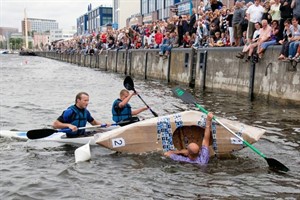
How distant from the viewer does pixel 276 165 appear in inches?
302

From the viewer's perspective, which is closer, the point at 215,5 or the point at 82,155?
the point at 82,155

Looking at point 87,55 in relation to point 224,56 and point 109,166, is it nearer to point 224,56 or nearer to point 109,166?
point 224,56

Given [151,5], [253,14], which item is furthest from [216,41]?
[151,5]

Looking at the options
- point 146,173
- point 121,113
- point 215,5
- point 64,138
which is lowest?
point 146,173

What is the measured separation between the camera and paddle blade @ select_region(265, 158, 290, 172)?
7594 millimetres

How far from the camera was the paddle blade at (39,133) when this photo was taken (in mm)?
9125

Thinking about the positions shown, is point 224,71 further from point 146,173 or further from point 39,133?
point 146,173

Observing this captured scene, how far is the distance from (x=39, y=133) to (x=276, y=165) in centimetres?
454

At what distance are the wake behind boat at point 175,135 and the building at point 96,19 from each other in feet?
300

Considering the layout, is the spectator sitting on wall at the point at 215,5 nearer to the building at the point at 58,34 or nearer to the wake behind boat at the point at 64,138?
the wake behind boat at the point at 64,138

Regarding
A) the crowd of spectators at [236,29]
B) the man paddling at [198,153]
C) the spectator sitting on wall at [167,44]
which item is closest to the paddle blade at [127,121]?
the man paddling at [198,153]

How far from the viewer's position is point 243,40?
1739 cm

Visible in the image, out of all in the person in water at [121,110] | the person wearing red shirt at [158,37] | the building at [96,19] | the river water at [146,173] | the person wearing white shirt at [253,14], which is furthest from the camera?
the building at [96,19]

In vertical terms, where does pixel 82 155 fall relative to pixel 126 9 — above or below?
below
